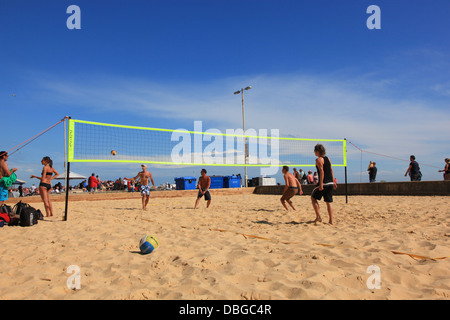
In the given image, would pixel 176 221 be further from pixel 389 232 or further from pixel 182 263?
pixel 389 232

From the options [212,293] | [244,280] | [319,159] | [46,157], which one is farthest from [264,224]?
[46,157]

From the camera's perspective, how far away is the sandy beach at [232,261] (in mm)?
2332

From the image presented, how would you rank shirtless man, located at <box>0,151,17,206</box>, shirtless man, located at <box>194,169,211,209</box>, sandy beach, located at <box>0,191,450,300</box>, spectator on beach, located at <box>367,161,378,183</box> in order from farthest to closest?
spectator on beach, located at <box>367,161,378,183</box>, shirtless man, located at <box>194,169,211,209</box>, shirtless man, located at <box>0,151,17,206</box>, sandy beach, located at <box>0,191,450,300</box>

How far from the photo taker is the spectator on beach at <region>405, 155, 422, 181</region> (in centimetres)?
1202

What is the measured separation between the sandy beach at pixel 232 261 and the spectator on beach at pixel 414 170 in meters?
7.59

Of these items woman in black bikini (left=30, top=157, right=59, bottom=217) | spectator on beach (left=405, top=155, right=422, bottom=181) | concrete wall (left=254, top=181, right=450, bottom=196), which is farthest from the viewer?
spectator on beach (left=405, top=155, right=422, bottom=181)

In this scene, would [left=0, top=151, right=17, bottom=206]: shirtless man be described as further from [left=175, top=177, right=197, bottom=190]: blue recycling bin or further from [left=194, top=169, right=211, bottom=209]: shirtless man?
[left=175, top=177, right=197, bottom=190]: blue recycling bin

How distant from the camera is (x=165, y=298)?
87.6 inches

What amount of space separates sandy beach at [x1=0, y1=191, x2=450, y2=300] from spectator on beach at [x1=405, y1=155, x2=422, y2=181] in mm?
7592

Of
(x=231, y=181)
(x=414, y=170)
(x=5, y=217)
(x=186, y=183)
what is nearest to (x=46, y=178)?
(x=5, y=217)

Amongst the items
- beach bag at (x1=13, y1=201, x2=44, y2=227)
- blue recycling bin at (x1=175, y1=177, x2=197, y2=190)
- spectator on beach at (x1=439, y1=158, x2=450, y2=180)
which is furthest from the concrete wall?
beach bag at (x1=13, y1=201, x2=44, y2=227)

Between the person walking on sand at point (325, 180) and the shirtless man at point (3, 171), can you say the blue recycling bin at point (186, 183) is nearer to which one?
the shirtless man at point (3, 171)

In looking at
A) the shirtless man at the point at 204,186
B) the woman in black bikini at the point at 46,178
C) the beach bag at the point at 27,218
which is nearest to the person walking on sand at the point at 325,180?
the shirtless man at the point at 204,186
